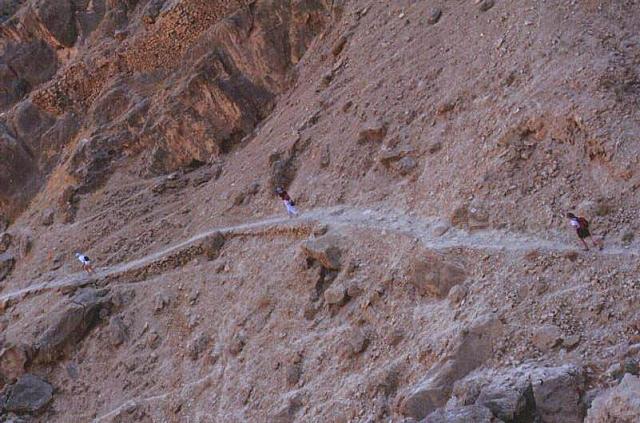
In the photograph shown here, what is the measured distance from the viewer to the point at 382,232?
56.1 feet

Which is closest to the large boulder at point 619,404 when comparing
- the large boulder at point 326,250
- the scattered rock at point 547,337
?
the scattered rock at point 547,337

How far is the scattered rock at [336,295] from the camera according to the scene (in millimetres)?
16219

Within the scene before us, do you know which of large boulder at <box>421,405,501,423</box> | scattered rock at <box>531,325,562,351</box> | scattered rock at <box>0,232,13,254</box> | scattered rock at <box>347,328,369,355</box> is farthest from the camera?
scattered rock at <box>0,232,13,254</box>

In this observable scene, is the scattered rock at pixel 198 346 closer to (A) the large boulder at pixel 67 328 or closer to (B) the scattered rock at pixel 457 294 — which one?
(A) the large boulder at pixel 67 328

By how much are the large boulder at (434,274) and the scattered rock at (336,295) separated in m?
1.75

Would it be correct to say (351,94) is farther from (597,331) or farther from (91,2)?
(91,2)

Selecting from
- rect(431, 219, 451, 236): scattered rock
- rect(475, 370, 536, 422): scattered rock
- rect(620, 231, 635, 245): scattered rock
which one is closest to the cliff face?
rect(431, 219, 451, 236): scattered rock

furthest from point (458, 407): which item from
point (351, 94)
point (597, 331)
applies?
point (351, 94)

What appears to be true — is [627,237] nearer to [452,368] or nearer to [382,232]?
[452,368]

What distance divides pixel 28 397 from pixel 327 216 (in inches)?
409

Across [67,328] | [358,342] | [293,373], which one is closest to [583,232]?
[358,342]

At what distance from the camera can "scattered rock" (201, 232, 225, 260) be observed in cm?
2209

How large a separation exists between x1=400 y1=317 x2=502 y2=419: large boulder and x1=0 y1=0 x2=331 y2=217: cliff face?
16309 mm

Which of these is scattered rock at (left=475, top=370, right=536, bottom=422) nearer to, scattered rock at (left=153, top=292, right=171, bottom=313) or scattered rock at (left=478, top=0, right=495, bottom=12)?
scattered rock at (left=153, top=292, right=171, bottom=313)
